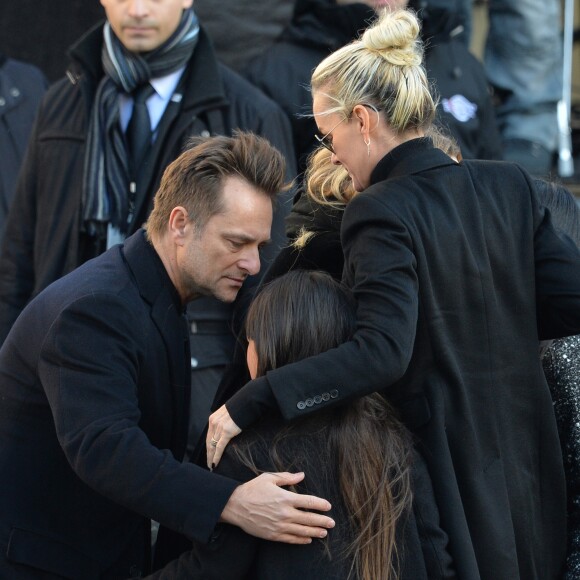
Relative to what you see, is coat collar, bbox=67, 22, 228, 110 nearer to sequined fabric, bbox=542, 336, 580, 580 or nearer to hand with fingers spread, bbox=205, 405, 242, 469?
sequined fabric, bbox=542, 336, 580, 580

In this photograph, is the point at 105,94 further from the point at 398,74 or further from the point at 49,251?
the point at 398,74

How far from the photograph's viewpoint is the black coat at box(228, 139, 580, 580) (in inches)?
98.3

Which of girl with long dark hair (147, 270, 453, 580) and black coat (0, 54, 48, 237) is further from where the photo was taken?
black coat (0, 54, 48, 237)

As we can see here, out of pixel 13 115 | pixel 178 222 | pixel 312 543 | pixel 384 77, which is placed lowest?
pixel 312 543

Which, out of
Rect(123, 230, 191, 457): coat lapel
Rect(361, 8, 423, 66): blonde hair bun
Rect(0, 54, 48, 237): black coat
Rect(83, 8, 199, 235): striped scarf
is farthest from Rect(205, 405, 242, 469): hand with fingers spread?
Rect(0, 54, 48, 237): black coat

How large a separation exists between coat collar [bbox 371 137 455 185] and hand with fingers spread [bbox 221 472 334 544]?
28.3 inches

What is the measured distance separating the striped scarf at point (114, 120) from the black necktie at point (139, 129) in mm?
34

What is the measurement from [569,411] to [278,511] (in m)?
0.87

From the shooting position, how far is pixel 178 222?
3.03 metres

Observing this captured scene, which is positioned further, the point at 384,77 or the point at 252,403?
the point at 384,77

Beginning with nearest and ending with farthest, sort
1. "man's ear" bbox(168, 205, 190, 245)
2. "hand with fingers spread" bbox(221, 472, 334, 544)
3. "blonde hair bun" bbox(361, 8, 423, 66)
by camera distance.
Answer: "hand with fingers spread" bbox(221, 472, 334, 544), "blonde hair bun" bbox(361, 8, 423, 66), "man's ear" bbox(168, 205, 190, 245)

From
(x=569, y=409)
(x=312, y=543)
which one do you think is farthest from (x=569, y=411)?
(x=312, y=543)

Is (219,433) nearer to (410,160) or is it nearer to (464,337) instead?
(464,337)

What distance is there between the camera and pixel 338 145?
2.78 metres
